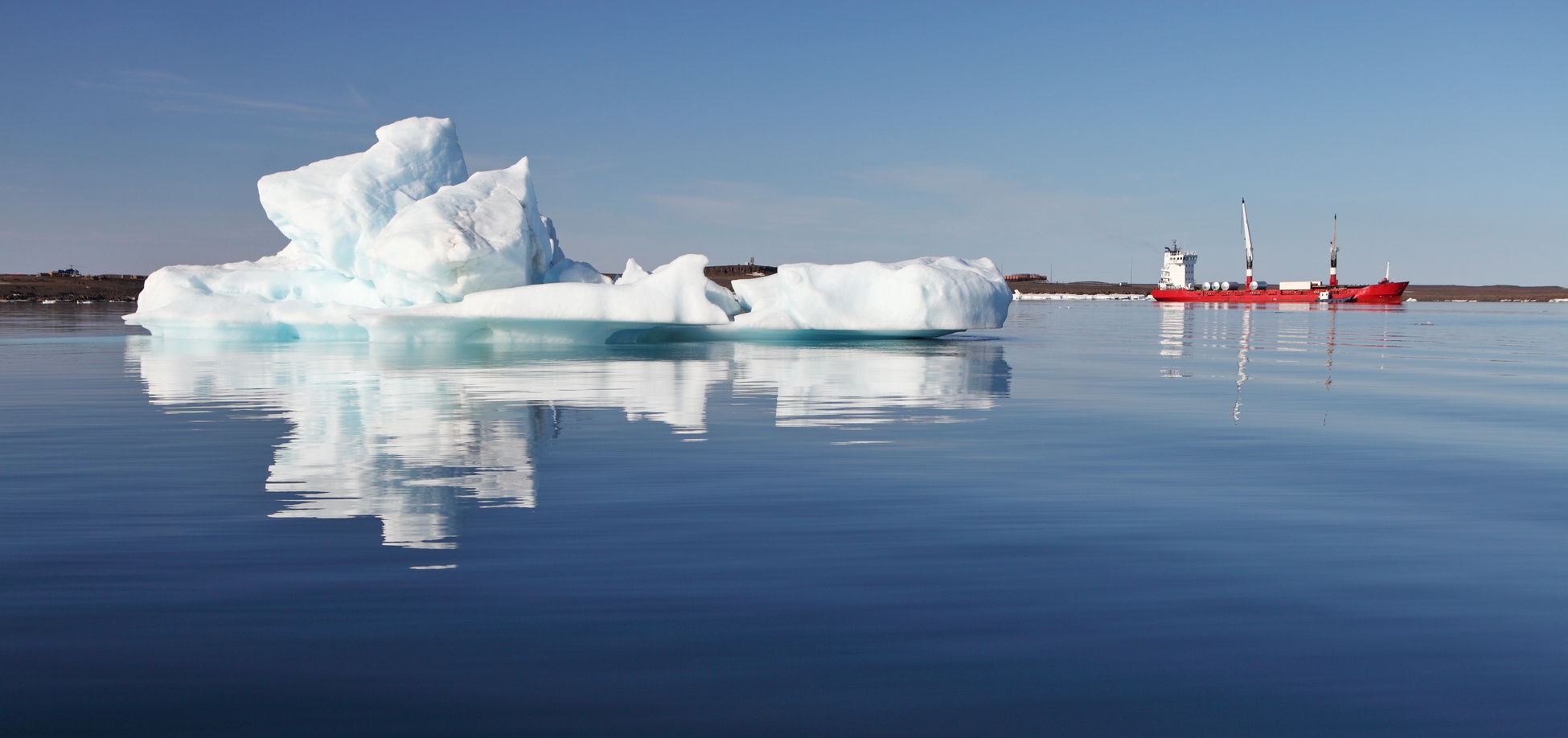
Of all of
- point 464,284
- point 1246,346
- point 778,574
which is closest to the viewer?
point 778,574

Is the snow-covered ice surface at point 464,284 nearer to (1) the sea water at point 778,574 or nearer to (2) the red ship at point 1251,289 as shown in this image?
(1) the sea water at point 778,574

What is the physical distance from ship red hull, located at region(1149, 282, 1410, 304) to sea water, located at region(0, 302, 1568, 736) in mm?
111311

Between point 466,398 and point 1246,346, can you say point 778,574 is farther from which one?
point 1246,346

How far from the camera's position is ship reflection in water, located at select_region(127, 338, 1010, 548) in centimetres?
752

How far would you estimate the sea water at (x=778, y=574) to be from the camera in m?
3.69

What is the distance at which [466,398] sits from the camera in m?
14.4

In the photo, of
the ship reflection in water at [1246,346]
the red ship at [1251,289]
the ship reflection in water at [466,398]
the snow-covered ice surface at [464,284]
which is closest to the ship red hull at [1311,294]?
the red ship at [1251,289]

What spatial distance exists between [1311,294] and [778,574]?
123 metres

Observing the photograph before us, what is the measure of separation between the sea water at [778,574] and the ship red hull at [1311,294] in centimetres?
11131

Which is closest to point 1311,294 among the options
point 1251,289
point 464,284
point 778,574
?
point 1251,289

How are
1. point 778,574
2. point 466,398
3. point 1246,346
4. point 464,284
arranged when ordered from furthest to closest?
point 1246,346 < point 464,284 < point 466,398 < point 778,574

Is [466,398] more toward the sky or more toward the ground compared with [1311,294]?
more toward the ground

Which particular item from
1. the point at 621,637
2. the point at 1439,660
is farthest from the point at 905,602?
the point at 1439,660

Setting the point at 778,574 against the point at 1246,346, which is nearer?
the point at 778,574
